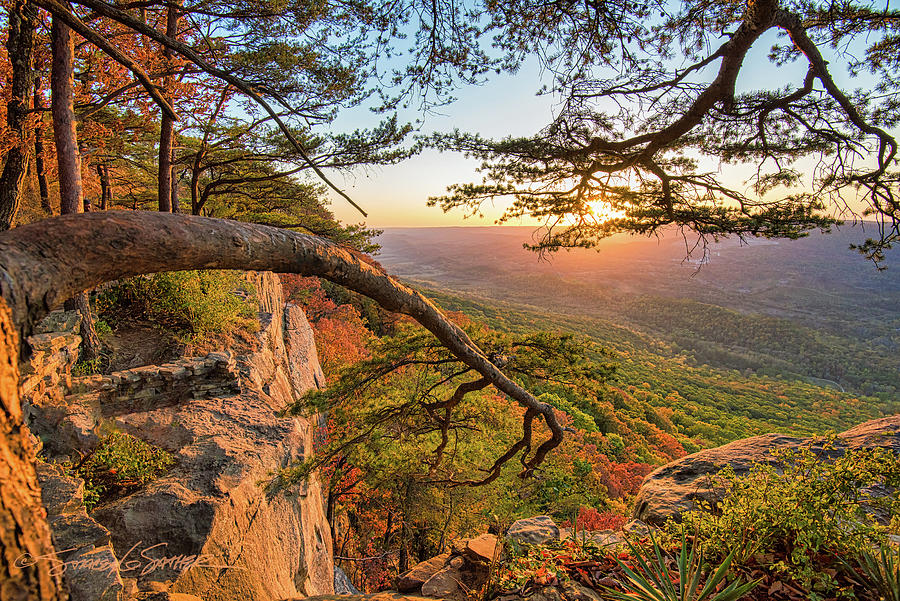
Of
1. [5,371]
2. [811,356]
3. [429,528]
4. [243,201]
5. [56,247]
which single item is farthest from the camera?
[811,356]

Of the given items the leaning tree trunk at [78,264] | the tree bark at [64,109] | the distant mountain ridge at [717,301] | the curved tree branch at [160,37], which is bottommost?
the distant mountain ridge at [717,301]

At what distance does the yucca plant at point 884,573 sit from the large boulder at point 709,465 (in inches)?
55.4

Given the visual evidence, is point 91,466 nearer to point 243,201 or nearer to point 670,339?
point 243,201

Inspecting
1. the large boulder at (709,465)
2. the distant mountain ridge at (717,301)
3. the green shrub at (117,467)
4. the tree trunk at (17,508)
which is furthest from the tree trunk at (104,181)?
the distant mountain ridge at (717,301)

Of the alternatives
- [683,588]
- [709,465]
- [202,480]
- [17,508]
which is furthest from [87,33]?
[709,465]

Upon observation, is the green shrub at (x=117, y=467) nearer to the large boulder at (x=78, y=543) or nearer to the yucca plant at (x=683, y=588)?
the large boulder at (x=78, y=543)

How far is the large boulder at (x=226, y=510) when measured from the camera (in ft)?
10.5

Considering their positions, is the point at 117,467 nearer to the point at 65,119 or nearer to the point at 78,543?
the point at 78,543

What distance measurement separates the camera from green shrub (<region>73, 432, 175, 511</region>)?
3.38 metres

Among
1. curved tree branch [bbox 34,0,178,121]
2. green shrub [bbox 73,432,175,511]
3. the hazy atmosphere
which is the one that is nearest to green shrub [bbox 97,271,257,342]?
the hazy atmosphere

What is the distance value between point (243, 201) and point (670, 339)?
9519 centimetres

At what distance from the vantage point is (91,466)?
3449 millimetres

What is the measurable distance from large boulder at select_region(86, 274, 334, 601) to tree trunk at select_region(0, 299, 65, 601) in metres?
1.47

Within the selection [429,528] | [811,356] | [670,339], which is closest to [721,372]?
[670,339]
